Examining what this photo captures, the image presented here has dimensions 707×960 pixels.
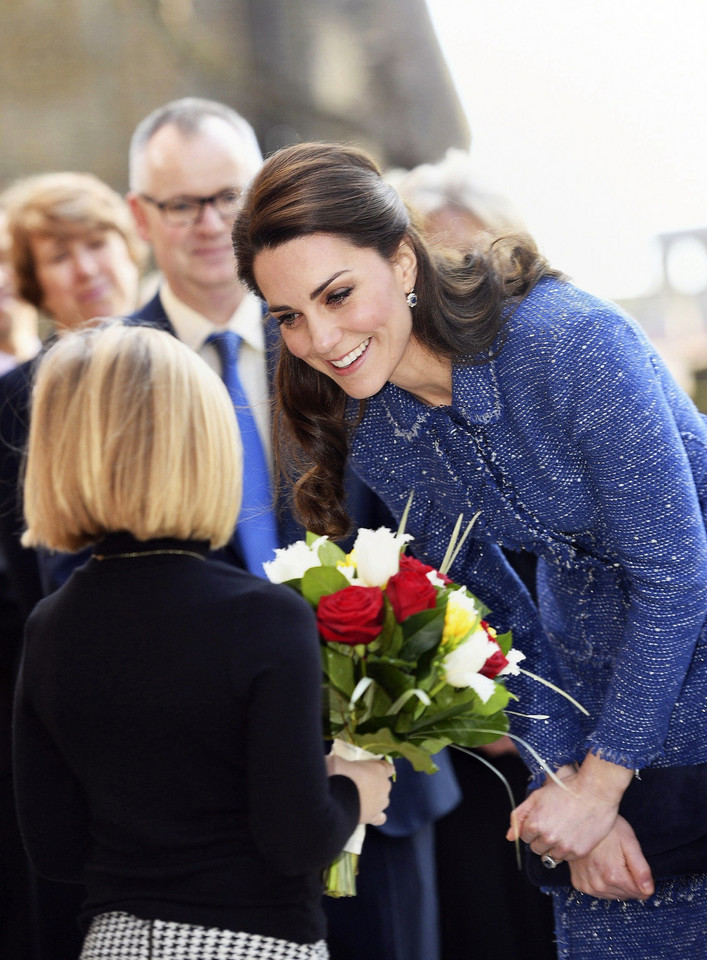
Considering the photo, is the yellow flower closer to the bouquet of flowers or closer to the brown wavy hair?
the bouquet of flowers

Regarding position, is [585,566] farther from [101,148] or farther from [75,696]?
[101,148]

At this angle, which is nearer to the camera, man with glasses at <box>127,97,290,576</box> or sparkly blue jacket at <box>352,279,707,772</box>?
sparkly blue jacket at <box>352,279,707,772</box>

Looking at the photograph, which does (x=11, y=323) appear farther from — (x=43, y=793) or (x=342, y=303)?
(x=43, y=793)

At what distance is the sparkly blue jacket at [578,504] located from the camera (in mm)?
1414

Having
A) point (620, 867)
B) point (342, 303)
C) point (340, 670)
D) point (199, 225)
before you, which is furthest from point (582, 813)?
point (199, 225)

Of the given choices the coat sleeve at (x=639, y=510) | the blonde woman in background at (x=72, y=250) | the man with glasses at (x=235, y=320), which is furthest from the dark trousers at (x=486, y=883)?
the blonde woman in background at (x=72, y=250)

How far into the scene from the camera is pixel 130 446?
1253 mm

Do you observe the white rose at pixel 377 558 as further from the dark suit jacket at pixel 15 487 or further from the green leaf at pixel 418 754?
the dark suit jacket at pixel 15 487

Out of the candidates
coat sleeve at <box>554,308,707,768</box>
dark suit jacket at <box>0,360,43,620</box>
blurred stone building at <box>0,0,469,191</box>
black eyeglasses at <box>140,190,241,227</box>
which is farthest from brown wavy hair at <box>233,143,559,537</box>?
blurred stone building at <box>0,0,469,191</box>

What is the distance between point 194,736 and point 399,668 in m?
0.29

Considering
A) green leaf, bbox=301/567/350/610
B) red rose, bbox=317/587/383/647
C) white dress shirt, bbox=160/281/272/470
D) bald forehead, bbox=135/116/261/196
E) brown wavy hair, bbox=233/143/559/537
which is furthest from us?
bald forehead, bbox=135/116/261/196

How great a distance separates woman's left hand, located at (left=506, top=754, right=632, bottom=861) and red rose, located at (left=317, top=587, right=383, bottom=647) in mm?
457

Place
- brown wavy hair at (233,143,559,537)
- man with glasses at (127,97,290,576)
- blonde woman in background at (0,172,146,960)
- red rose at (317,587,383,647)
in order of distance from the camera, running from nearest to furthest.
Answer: red rose at (317,587,383,647) → brown wavy hair at (233,143,559,537) → man with glasses at (127,97,290,576) → blonde woman in background at (0,172,146,960)

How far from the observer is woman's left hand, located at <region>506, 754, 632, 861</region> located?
151 centimetres
